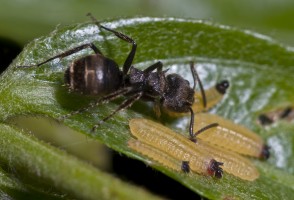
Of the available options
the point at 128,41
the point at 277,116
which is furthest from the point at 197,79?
the point at 128,41

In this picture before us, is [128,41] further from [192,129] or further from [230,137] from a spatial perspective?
[230,137]

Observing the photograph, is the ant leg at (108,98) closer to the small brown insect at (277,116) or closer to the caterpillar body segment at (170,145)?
the caterpillar body segment at (170,145)

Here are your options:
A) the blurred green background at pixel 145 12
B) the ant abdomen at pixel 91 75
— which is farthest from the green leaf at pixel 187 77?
Result: the blurred green background at pixel 145 12

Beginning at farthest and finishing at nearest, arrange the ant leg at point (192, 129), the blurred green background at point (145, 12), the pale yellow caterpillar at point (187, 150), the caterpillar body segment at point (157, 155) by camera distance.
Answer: the blurred green background at point (145, 12) → the ant leg at point (192, 129) → the pale yellow caterpillar at point (187, 150) → the caterpillar body segment at point (157, 155)

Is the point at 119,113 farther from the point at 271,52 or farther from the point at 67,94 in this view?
the point at 271,52

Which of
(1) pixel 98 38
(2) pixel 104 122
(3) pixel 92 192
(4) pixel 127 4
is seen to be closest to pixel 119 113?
(2) pixel 104 122
